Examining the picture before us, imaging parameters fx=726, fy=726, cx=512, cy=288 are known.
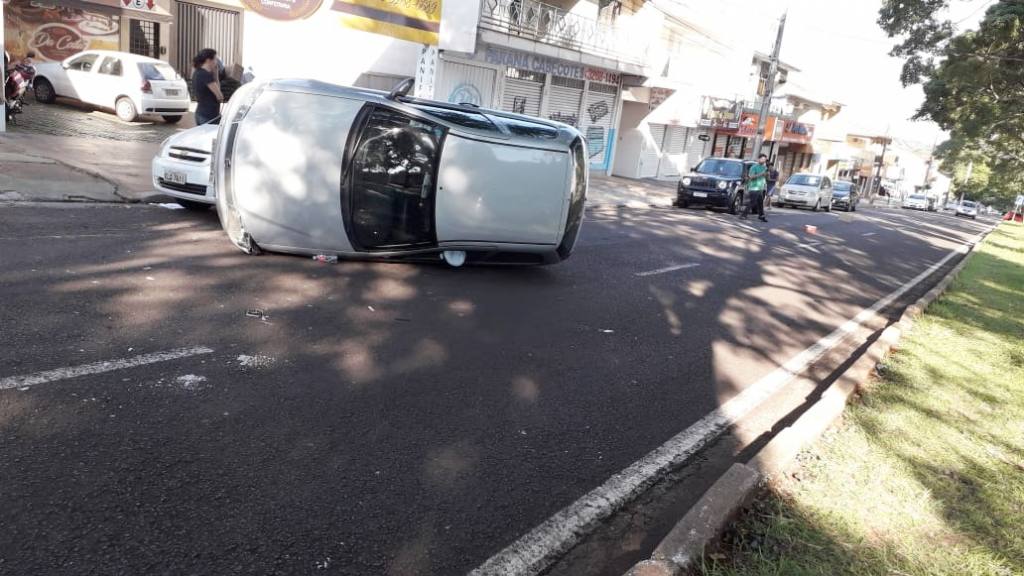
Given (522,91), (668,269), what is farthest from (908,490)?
(522,91)

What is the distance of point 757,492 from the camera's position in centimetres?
374

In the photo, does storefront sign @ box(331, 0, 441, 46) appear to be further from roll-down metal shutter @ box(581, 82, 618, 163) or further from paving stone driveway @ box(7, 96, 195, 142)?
roll-down metal shutter @ box(581, 82, 618, 163)

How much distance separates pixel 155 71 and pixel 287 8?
3.65 metres

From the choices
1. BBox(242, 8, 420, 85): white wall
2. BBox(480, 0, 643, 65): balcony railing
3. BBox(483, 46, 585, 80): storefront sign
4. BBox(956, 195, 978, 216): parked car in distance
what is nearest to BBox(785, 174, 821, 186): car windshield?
BBox(480, 0, 643, 65): balcony railing

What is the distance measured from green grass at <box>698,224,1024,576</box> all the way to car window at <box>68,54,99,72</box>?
64.1 feet

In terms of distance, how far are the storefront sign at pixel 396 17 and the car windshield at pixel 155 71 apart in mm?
4634

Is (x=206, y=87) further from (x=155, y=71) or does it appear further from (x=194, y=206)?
(x=155, y=71)

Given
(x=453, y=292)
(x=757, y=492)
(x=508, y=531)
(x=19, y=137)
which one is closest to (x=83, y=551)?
(x=508, y=531)

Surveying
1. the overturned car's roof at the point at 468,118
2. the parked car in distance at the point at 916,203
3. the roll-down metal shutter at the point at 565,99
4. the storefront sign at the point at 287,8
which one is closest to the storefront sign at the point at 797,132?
the parked car in distance at the point at 916,203

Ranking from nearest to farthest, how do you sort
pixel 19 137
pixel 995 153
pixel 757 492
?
pixel 757 492
pixel 19 137
pixel 995 153

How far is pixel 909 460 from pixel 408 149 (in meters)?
5.18

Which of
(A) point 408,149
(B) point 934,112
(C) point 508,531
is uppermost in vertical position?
(B) point 934,112

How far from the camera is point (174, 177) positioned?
948 centimetres

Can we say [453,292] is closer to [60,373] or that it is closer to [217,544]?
[60,373]
